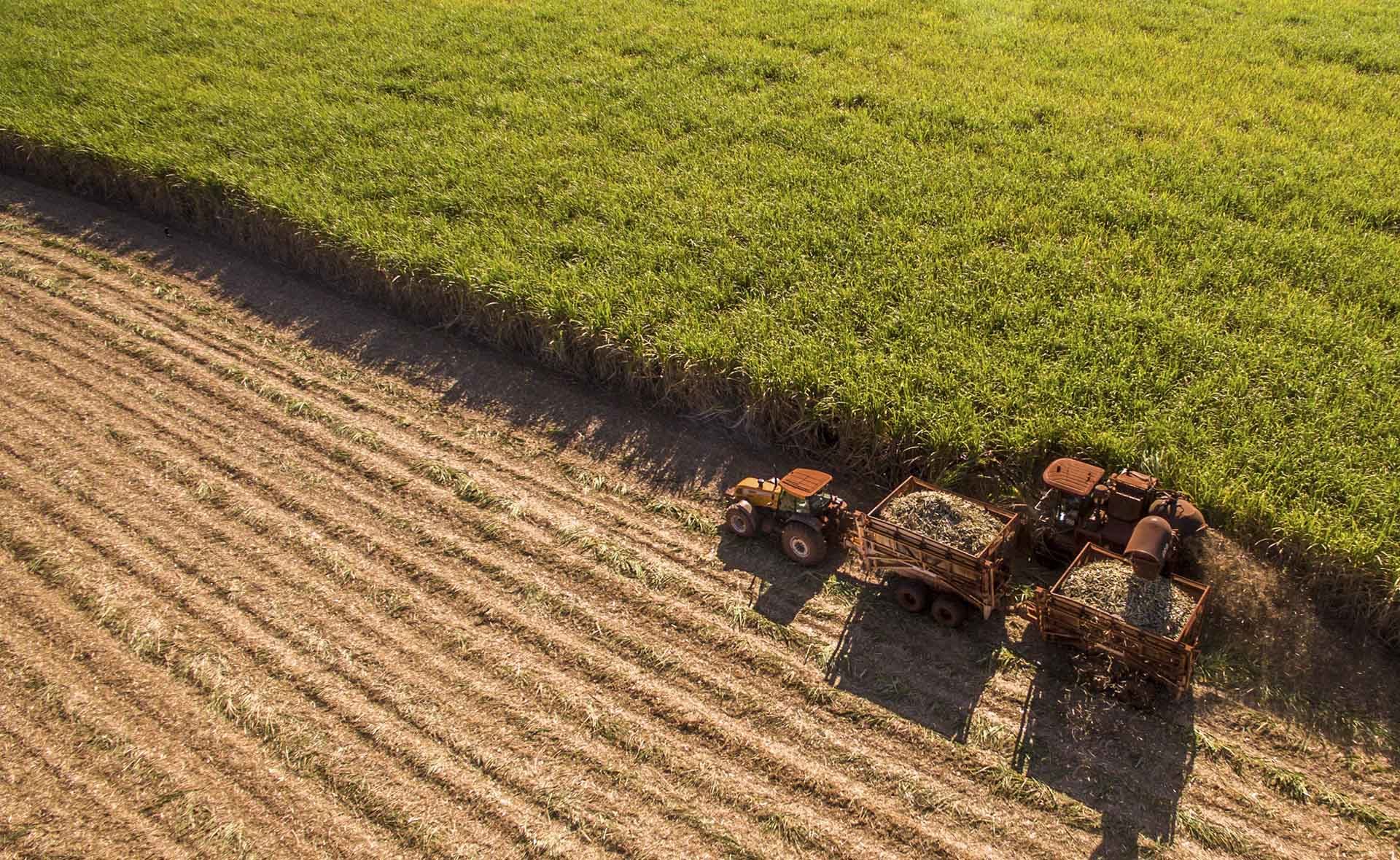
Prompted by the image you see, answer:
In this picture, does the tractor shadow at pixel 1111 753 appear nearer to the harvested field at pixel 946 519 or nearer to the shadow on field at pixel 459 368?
the harvested field at pixel 946 519

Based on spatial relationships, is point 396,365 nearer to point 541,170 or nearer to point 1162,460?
point 541,170

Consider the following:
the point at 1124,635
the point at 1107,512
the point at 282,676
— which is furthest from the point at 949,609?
the point at 282,676

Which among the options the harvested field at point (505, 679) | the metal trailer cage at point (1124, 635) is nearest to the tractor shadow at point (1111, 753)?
the harvested field at point (505, 679)

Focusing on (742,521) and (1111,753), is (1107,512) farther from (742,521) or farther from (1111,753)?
(742,521)

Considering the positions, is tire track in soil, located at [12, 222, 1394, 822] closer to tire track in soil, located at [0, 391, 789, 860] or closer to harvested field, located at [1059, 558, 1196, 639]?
tire track in soil, located at [0, 391, 789, 860]

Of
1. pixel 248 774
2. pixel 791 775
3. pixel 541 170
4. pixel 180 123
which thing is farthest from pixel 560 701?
pixel 180 123

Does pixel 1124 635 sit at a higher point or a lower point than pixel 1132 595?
lower

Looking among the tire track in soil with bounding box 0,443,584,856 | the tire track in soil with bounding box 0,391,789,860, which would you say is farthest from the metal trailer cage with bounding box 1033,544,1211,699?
the tire track in soil with bounding box 0,443,584,856
